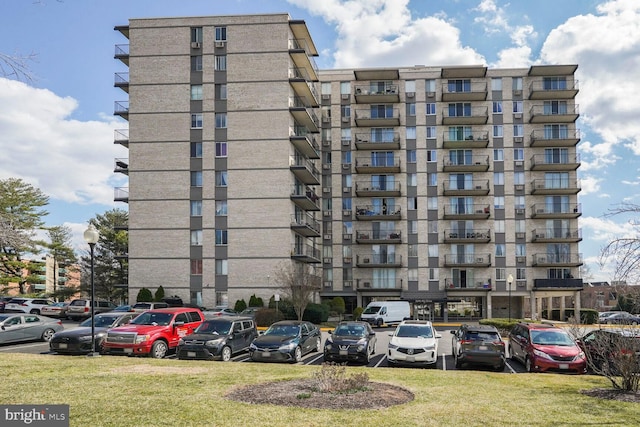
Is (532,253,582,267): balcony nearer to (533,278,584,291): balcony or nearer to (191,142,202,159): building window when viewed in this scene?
(533,278,584,291): balcony

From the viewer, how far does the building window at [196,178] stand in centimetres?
5050

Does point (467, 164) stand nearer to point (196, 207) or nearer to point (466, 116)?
point (466, 116)

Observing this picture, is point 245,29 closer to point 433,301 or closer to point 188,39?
point 188,39

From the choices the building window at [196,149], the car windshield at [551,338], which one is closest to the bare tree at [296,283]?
the building window at [196,149]

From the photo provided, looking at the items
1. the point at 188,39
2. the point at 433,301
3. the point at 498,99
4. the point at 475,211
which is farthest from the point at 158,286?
the point at 498,99

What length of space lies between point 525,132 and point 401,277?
66.9 feet

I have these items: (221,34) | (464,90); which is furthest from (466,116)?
(221,34)

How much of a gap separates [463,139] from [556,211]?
1234cm

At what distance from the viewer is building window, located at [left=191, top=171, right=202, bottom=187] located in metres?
50.5

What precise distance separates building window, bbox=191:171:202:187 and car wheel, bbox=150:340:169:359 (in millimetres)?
29774

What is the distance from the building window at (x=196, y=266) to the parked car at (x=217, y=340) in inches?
1042

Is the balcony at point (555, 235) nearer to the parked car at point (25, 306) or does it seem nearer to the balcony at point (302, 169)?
the balcony at point (302, 169)

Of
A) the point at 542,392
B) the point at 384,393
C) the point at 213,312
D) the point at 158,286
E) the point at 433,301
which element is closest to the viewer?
the point at 384,393

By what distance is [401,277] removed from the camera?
6144 centimetres
